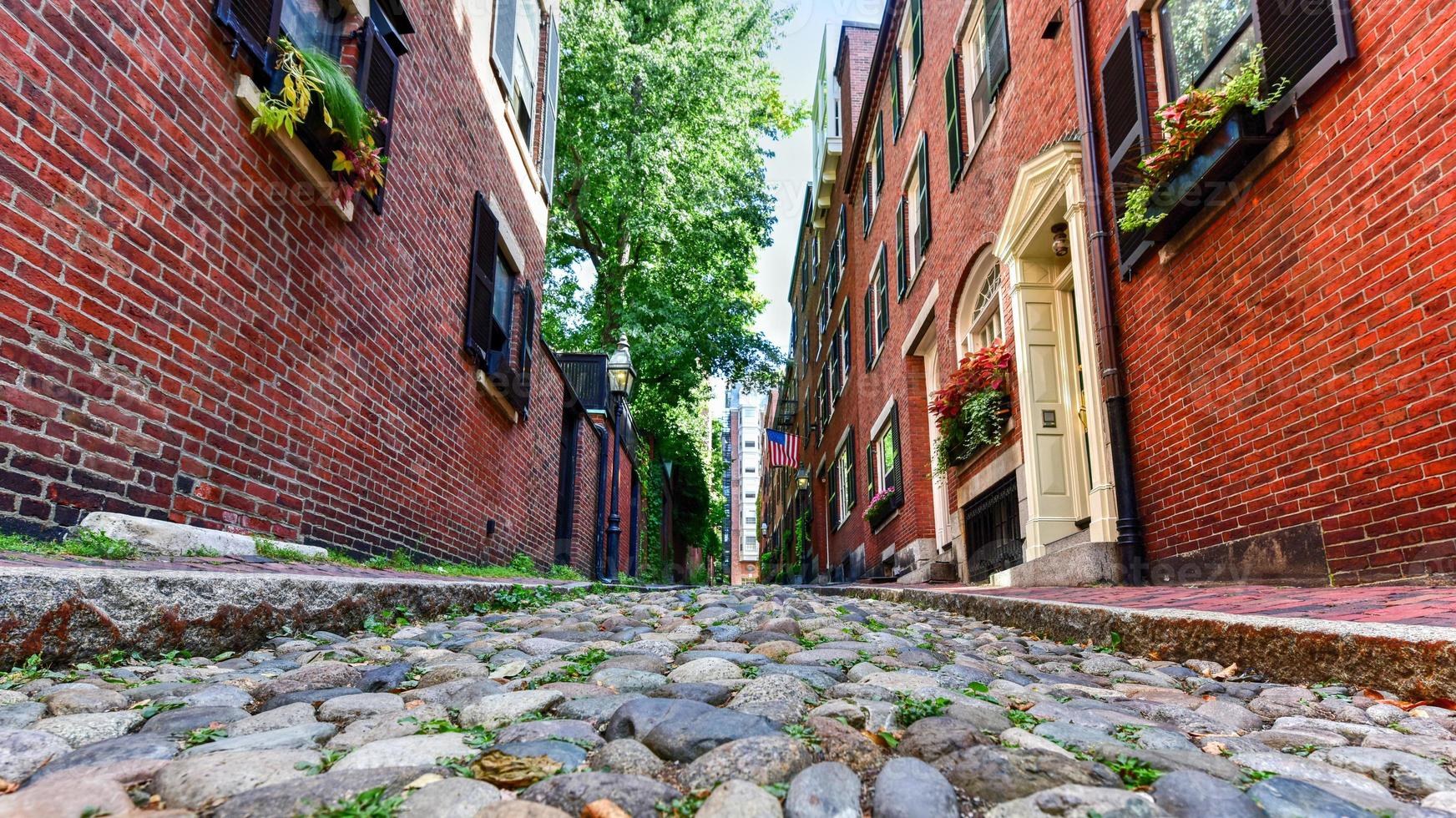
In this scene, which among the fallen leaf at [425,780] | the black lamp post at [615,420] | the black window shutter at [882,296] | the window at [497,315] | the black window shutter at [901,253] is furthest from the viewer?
the black window shutter at [882,296]

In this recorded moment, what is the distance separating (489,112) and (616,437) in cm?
817

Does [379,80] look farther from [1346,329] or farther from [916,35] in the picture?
[916,35]

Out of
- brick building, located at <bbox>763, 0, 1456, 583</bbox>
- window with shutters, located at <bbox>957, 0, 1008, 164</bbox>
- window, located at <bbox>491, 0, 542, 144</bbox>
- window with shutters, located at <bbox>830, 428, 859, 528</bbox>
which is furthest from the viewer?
window with shutters, located at <bbox>830, 428, 859, 528</bbox>

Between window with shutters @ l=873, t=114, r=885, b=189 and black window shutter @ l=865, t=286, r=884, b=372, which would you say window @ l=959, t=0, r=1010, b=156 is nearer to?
window with shutters @ l=873, t=114, r=885, b=189

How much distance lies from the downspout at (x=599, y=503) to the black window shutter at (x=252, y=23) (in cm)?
1045

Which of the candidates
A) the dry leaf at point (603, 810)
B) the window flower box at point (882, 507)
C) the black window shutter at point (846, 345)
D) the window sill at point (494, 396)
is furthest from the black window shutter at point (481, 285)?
the black window shutter at point (846, 345)

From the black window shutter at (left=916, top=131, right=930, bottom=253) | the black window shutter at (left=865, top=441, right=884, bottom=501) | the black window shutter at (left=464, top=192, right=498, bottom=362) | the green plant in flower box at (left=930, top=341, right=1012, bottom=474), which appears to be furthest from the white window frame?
the black window shutter at (left=865, top=441, right=884, bottom=501)

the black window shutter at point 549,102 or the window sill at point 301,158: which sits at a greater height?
the black window shutter at point 549,102

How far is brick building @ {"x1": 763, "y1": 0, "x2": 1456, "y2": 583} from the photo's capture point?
3.39m

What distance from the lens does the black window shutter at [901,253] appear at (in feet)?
39.6

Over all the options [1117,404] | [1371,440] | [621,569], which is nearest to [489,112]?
[1117,404]

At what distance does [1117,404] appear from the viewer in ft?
19.0

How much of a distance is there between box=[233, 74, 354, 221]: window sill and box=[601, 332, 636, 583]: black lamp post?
6786mm

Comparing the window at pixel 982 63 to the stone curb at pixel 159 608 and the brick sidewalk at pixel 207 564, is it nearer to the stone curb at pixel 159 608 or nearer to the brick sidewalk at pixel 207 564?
the brick sidewalk at pixel 207 564
